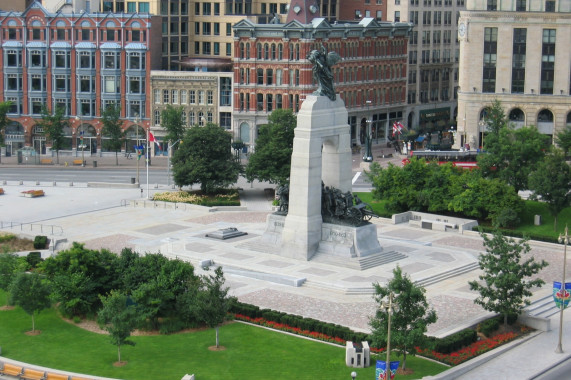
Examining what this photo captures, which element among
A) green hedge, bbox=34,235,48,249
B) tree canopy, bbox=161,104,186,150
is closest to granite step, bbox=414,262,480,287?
green hedge, bbox=34,235,48,249

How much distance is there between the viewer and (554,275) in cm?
7681

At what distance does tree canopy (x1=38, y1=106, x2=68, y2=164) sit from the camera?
13138 centimetres

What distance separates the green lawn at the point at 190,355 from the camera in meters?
56.2

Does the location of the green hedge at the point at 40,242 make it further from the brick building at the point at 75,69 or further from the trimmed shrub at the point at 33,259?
the brick building at the point at 75,69

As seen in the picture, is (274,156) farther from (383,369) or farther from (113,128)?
(383,369)

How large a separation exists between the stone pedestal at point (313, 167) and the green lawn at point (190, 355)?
14.1 metres

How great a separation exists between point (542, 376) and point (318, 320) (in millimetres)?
13465

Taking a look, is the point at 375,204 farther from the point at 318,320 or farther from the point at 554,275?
the point at 318,320

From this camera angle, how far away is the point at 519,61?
417ft

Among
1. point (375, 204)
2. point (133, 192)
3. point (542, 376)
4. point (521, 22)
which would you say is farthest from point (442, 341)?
point (521, 22)

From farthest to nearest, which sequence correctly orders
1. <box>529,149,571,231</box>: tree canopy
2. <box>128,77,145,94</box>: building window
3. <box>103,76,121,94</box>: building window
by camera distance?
<box>103,76,121,94</box>: building window < <box>128,77,145,94</box>: building window < <box>529,149,571,231</box>: tree canopy

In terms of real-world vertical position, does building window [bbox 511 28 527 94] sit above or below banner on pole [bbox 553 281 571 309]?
above

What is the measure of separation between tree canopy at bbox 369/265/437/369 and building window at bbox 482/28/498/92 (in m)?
75.6

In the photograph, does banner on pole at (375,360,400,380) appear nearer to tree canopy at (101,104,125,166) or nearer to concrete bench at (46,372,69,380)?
concrete bench at (46,372,69,380)
